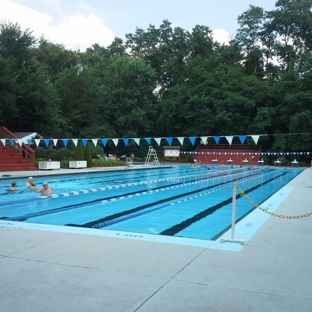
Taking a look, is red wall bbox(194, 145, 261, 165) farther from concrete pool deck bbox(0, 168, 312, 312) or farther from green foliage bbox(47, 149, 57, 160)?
concrete pool deck bbox(0, 168, 312, 312)

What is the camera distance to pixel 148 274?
420cm

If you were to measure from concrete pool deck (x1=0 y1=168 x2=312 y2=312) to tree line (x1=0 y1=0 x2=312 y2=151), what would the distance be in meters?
24.6

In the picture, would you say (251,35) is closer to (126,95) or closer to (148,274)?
(126,95)

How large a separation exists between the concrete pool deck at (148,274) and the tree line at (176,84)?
24635mm

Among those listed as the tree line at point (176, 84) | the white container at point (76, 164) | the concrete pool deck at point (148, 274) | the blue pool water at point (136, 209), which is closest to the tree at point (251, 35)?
the tree line at point (176, 84)

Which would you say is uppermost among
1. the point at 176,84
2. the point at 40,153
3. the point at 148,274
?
the point at 176,84

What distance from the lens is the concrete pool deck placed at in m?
3.41

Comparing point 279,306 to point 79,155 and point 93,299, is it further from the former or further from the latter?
point 79,155

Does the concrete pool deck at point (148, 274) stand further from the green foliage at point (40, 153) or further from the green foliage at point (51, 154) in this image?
the green foliage at point (51, 154)

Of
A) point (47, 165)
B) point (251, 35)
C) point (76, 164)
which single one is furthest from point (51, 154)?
point (251, 35)

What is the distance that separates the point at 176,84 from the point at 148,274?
163 feet

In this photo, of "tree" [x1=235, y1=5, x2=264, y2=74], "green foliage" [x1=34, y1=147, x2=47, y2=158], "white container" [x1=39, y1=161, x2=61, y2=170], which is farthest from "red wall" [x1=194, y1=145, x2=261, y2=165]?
"white container" [x1=39, y1=161, x2=61, y2=170]

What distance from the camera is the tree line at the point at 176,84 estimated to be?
3197 cm

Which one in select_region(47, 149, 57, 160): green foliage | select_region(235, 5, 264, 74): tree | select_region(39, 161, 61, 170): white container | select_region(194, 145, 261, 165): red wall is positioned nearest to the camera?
select_region(39, 161, 61, 170): white container
